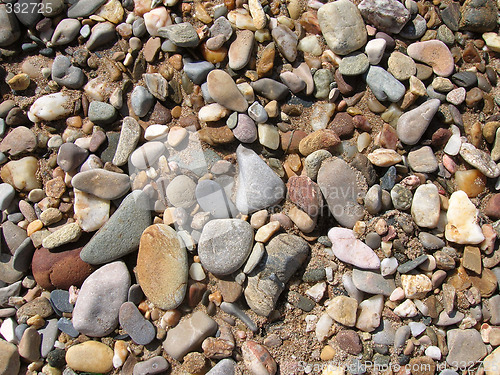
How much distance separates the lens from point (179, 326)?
1705mm

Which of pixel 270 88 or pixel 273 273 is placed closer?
pixel 273 273

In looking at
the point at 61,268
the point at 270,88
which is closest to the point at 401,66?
the point at 270,88

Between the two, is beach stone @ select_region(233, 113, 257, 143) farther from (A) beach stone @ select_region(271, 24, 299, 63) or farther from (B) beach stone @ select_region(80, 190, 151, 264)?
(B) beach stone @ select_region(80, 190, 151, 264)

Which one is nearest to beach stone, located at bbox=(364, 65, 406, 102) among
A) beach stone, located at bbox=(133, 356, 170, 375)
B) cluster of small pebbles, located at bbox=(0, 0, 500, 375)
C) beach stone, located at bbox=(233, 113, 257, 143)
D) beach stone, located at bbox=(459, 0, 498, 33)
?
cluster of small pebbles, located at bbox=(0, 0, 500, 375)

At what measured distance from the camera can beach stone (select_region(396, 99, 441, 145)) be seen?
5.76ft

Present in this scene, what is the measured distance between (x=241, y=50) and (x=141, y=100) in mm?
544

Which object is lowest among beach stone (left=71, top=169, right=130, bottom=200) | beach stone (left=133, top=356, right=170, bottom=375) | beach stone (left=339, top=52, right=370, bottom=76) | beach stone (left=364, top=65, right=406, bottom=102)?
beach stone (left=133, top=356, right=170, bottom=375)

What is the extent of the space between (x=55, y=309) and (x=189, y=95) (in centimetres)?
121

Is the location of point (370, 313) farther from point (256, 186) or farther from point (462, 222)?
point (256, 186)

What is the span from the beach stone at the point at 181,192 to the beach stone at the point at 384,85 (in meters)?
0.98

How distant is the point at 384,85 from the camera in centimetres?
181

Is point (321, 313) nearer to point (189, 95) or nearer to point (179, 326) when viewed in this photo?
point (179, 326)

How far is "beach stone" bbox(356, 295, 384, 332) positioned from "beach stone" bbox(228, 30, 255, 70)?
124cm

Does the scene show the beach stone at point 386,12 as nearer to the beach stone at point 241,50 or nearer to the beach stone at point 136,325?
the beach stone at point 241,50
